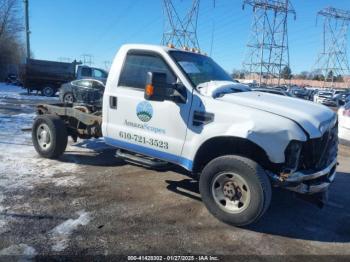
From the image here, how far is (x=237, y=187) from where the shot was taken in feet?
14.1

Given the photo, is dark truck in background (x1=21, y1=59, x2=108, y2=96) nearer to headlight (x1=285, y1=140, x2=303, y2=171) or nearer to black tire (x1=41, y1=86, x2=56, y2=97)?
black tire (x1=41, y1=86, x2=56, y2=97)

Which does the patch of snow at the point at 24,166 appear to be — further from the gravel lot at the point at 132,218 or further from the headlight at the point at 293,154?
the headlight at the point at 293,154

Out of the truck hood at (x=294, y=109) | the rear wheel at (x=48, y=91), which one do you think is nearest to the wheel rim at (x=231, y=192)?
the truck hood at (x=294, y=109)

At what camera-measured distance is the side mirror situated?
4.41 m

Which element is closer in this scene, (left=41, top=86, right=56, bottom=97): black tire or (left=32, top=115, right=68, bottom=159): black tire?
(left=32, top=115, right=68, bottom=159): black tire

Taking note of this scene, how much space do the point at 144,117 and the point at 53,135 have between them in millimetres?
2310

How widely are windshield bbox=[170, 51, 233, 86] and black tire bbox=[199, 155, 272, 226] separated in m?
1.18

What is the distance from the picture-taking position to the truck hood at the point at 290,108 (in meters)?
4.06

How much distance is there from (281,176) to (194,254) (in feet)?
4.29

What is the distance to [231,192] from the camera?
4344mm

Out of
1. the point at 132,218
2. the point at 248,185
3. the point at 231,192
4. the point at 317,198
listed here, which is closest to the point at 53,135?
the point at 132,218

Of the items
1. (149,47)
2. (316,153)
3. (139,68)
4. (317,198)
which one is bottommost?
(317,198)

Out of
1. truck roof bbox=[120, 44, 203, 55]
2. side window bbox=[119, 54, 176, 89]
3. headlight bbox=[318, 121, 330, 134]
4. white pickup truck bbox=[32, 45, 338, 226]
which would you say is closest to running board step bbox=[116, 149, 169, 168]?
white pickup truck bbox=[32, 45, 338, 226]

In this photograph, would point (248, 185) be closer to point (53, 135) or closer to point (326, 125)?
point (326, 125)
